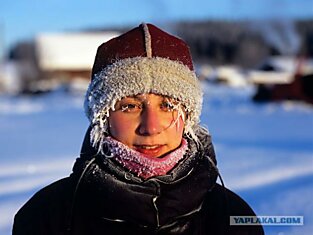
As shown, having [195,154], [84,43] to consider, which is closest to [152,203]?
[195,154]

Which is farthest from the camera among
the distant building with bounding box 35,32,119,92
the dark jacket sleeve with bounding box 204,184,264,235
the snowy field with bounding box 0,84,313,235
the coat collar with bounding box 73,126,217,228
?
the distant building with bounding box 35,32,119,92

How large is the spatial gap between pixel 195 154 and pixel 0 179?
4.01 m

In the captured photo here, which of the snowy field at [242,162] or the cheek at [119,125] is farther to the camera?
the snowy field at [242,162]

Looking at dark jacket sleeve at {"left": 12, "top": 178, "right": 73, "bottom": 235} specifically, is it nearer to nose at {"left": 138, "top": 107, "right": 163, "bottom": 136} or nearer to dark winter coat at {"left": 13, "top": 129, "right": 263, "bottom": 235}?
dark winter coat at {"left": 13, "top": 129, "right": 263, "bottom": 235}

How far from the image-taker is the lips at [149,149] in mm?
1459

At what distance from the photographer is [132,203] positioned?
142cm

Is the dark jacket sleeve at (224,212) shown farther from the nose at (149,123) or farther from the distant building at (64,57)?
the distant building at (64,57)

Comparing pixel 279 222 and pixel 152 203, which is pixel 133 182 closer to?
pixel 152 203

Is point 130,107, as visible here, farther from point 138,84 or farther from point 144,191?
point 144,191

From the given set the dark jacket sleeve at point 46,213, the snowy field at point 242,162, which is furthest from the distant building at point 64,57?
the dark jacket sleeve at point 46,213

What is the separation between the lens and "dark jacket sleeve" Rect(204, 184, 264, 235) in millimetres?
1528

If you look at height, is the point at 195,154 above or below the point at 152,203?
above

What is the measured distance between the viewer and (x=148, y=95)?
58.1 inches

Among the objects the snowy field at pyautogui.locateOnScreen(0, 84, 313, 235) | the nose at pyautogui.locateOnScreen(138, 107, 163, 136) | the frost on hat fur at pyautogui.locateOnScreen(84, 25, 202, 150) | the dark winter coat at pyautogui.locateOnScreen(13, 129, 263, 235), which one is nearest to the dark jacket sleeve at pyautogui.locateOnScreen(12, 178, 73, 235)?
the dark winter coat at pyautogui.locateOnScreen(13, 129, 263, 235)
